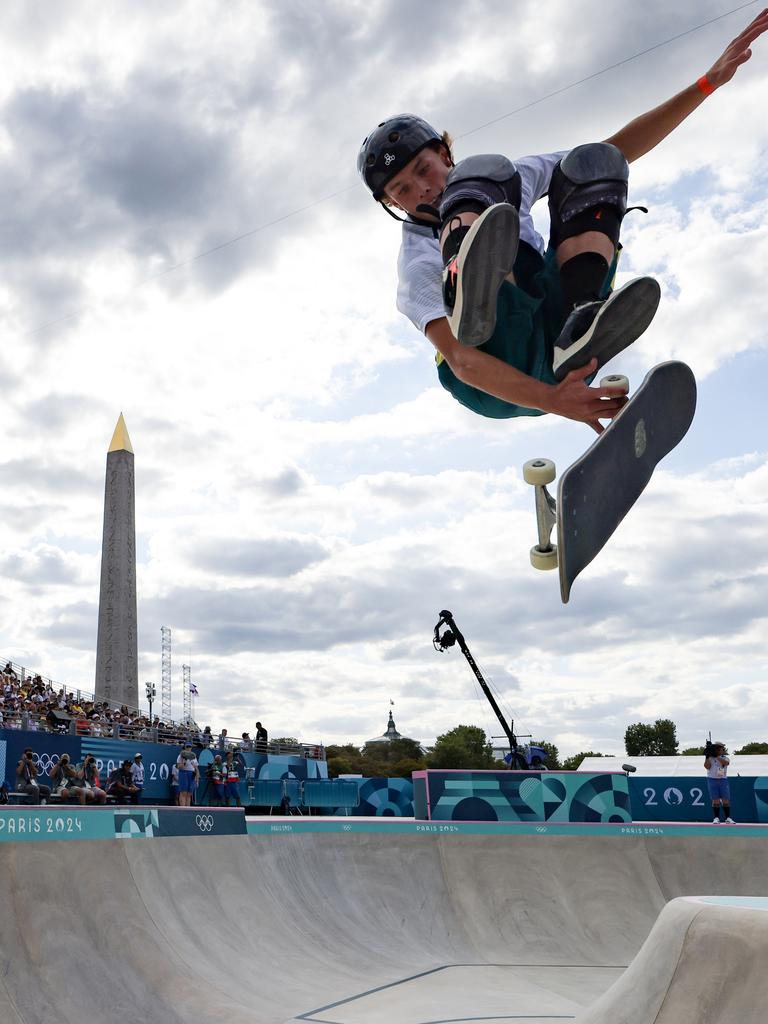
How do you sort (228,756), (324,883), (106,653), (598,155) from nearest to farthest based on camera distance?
(598,155) < (324,883) < (228,756) < (106,653)

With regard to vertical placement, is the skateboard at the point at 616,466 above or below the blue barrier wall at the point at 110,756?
above

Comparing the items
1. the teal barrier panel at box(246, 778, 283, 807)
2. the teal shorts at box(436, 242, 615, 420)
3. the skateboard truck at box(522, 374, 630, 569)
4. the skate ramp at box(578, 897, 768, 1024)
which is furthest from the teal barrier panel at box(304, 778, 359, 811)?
the teal shorts at box(436, 242, 615, 420)

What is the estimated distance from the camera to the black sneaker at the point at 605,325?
15.4 ft

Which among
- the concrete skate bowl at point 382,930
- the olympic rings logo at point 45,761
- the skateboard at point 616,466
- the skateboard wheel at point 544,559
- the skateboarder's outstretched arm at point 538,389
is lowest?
the concrete skate bowl at point 382,930

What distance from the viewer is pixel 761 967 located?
4867 mm

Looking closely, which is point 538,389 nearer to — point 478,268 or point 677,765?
point 478,268

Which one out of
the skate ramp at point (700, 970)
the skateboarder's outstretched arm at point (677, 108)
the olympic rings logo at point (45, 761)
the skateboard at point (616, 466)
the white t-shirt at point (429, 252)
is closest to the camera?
the skateboard at point (616, 466)

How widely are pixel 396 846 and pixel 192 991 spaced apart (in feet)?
18.5

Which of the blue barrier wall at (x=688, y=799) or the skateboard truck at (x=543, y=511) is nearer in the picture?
the skateboard truck at (x=543, y=511)

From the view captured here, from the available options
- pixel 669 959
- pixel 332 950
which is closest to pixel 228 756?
pixel 332 950

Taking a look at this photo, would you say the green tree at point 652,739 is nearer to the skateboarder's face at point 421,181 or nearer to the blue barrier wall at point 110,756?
the blue barrier wall at point 110,756

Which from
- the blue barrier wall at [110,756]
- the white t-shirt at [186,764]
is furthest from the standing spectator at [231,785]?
the white t-shirt at [186,764]

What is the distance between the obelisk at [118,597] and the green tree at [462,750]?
131 feet

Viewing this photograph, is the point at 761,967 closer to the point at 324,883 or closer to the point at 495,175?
the point at 495,175
